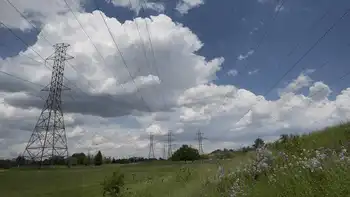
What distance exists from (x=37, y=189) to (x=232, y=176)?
41035 millimetres

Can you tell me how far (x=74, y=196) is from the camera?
3875 centimetres

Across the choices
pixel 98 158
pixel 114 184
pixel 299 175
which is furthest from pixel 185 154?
pixel 299 175

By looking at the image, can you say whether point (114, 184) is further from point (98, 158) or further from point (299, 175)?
point (98, 158)

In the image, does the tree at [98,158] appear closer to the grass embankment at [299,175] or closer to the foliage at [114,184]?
the foliage at [114,184]

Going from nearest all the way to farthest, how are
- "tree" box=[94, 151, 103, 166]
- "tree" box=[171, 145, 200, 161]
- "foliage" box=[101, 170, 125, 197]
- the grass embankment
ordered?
the grass embankment, "foliage" box=[101, 170, 125, 197], "tree" box=[171, 145, 200, 161], "tree" box=[94, 151, 103, 166]

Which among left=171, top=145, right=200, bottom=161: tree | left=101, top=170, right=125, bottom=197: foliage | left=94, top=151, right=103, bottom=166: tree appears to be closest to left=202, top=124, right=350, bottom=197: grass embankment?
left=101, top=170, right=125, bottom=197: foliage

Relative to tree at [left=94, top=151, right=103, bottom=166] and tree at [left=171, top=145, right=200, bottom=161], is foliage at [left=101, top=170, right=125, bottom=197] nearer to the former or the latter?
tree at [left=171, top=145, right=200, bottom=161]

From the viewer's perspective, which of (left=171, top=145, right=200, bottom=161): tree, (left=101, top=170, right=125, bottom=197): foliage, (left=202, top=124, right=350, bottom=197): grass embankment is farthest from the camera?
(left=171, top=145, right=200, bottom=161): tree

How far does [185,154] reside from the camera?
14200 centimetres

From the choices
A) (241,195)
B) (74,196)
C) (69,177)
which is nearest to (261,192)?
(241,195)

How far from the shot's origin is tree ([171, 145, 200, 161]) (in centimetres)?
13862

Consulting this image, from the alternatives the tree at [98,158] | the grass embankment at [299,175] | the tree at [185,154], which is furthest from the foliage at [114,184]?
the tree at [98,158]

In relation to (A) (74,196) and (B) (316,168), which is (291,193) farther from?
(A) (74,196)

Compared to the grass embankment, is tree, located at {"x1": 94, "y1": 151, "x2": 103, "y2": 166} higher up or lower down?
higher up
